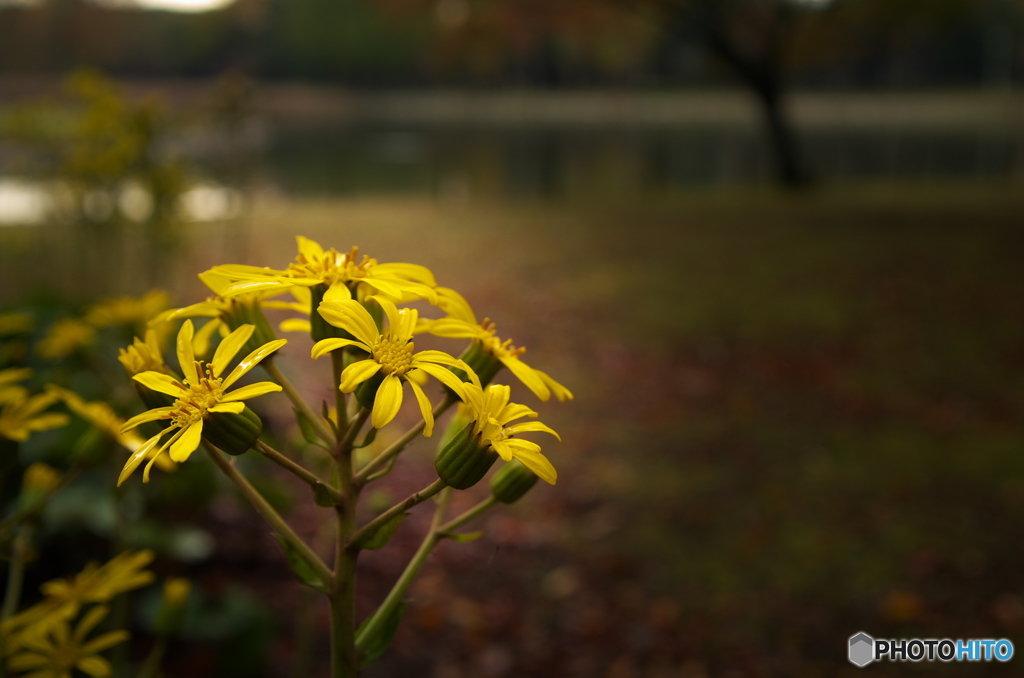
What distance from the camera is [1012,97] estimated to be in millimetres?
49906

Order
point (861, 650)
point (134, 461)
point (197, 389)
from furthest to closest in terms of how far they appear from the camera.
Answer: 1. point (861, 650)
2. point (197, 389)
3. point (134, 461)

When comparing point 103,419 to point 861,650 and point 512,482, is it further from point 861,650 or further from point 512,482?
point 861,650

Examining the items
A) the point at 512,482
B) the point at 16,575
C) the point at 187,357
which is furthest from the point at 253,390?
the point at 16,575

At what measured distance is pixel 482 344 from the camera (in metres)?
0.93

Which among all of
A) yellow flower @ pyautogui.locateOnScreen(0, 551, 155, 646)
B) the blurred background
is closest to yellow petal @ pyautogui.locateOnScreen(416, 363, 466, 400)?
yellow flower @ pyautogui.locateOnScreen(0, 551, 155, 646)

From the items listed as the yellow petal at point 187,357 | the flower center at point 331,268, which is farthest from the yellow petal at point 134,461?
the flower center at point 331,268

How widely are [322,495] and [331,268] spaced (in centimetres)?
24

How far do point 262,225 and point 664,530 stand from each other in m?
8.67

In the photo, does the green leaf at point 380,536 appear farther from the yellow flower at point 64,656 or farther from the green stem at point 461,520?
the yellow flower at point 64,656

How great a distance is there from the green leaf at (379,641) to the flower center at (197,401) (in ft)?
0.88

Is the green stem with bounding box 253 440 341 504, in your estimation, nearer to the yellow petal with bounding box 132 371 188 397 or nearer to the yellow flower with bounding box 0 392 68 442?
the yellow petal with bounding box 132 371 188 397

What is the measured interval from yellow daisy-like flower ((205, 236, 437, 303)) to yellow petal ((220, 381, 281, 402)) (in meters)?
0.09

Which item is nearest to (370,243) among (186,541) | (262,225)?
(262,225)

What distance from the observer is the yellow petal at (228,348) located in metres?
0.80
